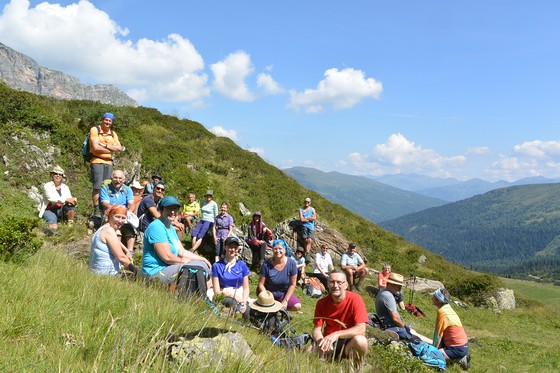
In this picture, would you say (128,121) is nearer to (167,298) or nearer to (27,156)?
(27,156)

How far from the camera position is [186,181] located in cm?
1841

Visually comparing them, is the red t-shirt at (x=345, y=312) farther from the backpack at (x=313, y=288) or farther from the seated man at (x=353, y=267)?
the seated man at (x=353, y=267)

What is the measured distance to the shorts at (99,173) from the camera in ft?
28.2

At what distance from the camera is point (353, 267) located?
13.0m

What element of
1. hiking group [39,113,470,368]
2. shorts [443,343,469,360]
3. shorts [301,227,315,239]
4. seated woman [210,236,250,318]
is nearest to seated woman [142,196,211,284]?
hiking group [39,113,470,368]

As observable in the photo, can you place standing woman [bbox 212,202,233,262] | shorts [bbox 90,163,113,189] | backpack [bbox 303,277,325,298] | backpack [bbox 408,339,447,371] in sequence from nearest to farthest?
backpack [bbox 408,339,447,371], shorts [bbox 90,163,113,189], standing woman [bbox 212,202,233,262], backpack [bbox 303,277,325,298]

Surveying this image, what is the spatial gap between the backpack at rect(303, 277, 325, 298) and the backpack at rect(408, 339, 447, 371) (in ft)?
18.2

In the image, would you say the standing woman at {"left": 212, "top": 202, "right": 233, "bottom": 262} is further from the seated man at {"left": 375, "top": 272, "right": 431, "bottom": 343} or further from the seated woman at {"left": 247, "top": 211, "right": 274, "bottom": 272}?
the seated man at {"left": 375, "top": 272, "right": 431, "bottom": 343}

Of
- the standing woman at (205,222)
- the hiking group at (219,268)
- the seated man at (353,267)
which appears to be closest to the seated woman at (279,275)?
the hiking group at (219,268)

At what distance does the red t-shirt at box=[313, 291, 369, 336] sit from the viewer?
488cm

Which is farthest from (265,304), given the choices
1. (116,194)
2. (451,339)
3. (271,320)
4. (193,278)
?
(116,194)

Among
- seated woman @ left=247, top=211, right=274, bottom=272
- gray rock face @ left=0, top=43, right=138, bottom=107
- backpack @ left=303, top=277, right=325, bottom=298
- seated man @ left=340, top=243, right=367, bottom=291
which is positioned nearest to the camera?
backpack @ left=303, top=277, right=325, bottom=298

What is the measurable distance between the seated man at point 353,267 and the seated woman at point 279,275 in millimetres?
5991

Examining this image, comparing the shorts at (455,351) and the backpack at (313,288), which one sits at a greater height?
the shorts at (455,351)
